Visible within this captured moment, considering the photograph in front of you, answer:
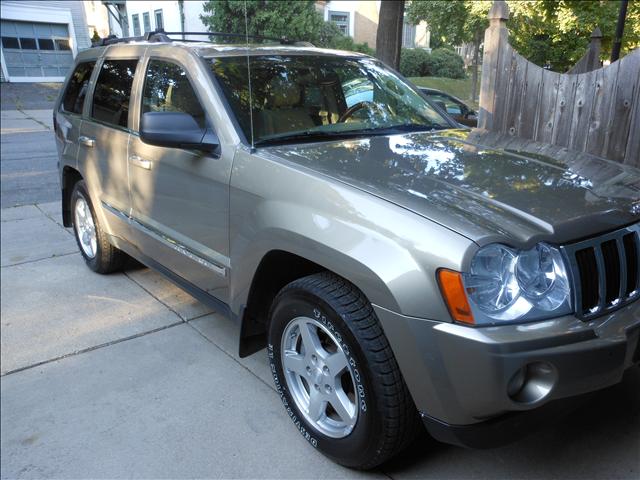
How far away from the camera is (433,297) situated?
→ 1852 mm

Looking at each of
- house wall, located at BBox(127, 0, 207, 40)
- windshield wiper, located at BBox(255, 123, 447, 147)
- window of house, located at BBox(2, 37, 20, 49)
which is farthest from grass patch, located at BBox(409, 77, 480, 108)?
window of house, located at BBox(2, 37, 20, 49)

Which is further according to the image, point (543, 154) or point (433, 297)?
point (543, 154)

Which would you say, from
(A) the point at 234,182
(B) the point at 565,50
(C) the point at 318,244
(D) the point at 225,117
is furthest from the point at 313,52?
(B) the point at 565,50

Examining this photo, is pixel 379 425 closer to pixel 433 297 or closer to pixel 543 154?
pixel 433 297

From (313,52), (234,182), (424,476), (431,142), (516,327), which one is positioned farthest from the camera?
(313,52)

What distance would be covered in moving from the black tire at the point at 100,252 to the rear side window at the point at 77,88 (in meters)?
0.66

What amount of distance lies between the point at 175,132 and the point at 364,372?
155 cm

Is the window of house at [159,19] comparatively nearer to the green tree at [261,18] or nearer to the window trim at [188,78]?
the green tree at [261,18]

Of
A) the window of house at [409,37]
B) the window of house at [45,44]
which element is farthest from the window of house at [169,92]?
the window of house at [45,44]

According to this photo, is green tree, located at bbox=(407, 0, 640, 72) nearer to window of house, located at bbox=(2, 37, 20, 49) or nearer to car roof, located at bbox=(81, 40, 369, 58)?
car roof, located at bbox=(81, 40, 369, 58)

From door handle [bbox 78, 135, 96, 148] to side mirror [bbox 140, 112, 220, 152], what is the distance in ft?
5.19

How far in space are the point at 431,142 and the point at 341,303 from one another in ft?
4.01

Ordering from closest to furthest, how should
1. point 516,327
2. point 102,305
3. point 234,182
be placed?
1. point 516,327
2. point 234,182
3. point 102,305

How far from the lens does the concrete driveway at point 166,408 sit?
8.11 feet
